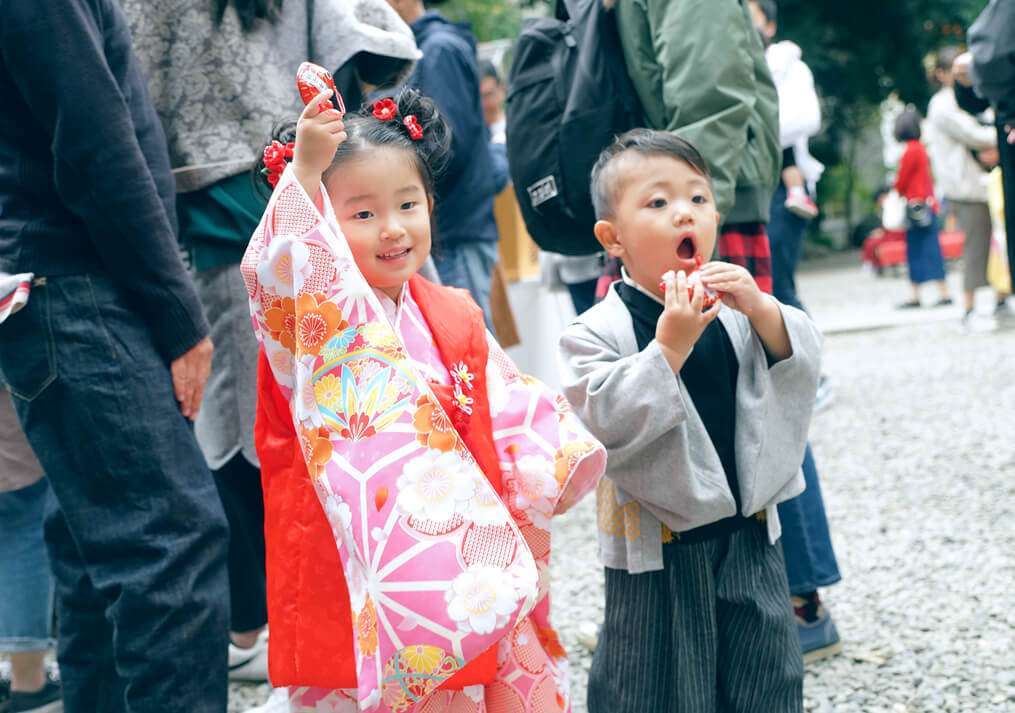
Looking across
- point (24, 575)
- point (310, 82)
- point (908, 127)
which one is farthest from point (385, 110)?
point (908, 127)

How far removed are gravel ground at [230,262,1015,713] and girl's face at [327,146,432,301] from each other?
4.54ft

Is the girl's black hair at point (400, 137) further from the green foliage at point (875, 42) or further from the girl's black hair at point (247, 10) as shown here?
the green foliage at point (875, 42)

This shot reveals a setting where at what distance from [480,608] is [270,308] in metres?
0.60

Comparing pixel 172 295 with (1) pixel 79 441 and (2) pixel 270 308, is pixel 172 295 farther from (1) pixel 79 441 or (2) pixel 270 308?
(2) pixel 270 308

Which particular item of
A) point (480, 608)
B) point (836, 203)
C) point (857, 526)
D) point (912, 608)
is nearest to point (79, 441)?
point (480, 608)

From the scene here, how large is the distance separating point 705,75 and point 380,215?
93 centimetres

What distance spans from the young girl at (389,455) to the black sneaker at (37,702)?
4.27 feet

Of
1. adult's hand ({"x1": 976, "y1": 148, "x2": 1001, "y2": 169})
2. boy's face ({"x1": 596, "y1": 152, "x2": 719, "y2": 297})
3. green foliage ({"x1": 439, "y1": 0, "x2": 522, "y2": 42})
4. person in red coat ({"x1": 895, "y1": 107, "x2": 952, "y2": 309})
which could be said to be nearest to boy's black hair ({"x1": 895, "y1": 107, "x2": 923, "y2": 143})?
person in red coat ({"x1": 895, "y1": 107, "x2": 952, "y2": 309})

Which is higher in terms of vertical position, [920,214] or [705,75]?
[705,75]

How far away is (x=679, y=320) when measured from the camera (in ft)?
6.28

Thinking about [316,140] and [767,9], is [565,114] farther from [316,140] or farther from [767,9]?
[767,9]

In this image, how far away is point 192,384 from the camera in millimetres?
2309

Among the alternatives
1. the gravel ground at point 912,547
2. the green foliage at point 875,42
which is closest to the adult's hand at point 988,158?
the gravel ground at point 912,547

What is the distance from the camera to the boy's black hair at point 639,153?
2.10 meters
